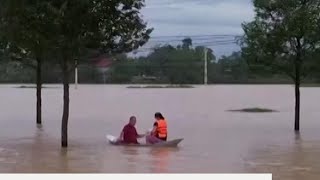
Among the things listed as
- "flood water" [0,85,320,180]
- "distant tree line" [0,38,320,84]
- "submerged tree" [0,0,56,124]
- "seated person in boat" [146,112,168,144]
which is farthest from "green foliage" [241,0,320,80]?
"distant tree line" [0,38,320,84]

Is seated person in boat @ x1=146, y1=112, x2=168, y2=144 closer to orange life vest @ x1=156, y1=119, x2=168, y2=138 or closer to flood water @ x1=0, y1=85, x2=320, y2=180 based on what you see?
orange life vest @ x1=156, y1=119, x2=168, y2=138

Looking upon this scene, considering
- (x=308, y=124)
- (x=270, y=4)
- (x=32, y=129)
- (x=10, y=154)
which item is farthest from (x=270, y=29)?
(x=10, y=154)

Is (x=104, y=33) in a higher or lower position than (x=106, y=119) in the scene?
higher

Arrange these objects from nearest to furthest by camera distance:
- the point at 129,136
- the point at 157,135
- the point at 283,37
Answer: the point at 157,135
the point at 129,136
the point at 283,37

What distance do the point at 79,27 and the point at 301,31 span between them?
340 inches

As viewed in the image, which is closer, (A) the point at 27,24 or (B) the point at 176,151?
(A) the point at 27,24

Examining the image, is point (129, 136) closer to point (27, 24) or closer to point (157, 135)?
point (157, 135)

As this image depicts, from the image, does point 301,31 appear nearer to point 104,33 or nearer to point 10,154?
point 104,33

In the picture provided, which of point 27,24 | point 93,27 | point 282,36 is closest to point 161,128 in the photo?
point 93,27

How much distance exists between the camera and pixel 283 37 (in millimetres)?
23312

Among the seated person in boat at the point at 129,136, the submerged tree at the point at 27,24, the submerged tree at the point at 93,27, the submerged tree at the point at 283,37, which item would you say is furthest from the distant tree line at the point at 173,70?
the submerged tree at the point at 27,24

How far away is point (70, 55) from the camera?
17.0 meters

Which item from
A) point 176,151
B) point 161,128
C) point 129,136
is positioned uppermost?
point 161,128

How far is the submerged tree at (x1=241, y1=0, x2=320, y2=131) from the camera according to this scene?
22.7 metres
